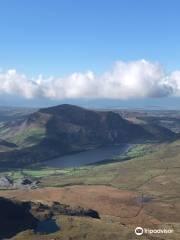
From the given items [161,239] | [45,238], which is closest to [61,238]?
[45,238]

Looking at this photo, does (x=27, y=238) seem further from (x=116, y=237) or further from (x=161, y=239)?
(x=161, y=239)

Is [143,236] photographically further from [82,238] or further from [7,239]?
[7,239]

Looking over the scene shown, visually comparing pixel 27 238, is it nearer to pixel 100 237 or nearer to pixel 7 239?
pixel 7 239

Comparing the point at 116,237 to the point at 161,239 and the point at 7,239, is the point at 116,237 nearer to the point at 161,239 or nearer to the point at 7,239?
the point at 161,239

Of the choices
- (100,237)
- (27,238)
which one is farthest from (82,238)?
(27,238)

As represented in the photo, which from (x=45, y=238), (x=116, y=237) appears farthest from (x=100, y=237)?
(x=45, y=238)

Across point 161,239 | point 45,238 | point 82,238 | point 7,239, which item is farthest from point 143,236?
point 7,239
